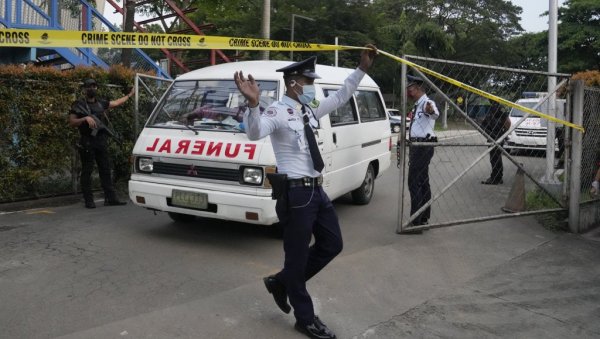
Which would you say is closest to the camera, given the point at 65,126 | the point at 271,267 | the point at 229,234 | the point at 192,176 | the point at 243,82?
the point at 243,82

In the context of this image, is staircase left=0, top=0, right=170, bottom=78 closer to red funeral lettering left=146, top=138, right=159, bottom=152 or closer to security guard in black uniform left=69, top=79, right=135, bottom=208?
security guard in black uniform left=69, top=79, right=135, bottom=208

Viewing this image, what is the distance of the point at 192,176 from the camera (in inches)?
216

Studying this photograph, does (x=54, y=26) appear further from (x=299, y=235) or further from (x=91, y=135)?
(x=299, y=235)

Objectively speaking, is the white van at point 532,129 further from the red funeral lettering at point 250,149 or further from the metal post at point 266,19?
the metal post at point 266,19

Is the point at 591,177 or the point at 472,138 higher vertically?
the point at 472,138

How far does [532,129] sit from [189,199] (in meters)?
8.53

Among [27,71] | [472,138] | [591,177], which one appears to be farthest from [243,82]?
[591,177]

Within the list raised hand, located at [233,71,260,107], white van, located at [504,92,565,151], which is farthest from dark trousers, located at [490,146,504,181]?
raised hand, located at [233,71,260,107]

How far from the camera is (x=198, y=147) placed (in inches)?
217

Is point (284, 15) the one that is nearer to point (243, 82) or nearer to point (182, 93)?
point (182, 93)

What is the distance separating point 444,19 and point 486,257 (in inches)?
1831

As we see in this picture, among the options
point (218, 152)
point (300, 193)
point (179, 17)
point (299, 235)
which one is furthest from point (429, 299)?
point (179, 17)

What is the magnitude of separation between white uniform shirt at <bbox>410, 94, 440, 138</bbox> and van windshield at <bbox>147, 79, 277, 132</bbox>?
6.10 feet

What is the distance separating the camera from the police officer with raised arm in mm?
6336
